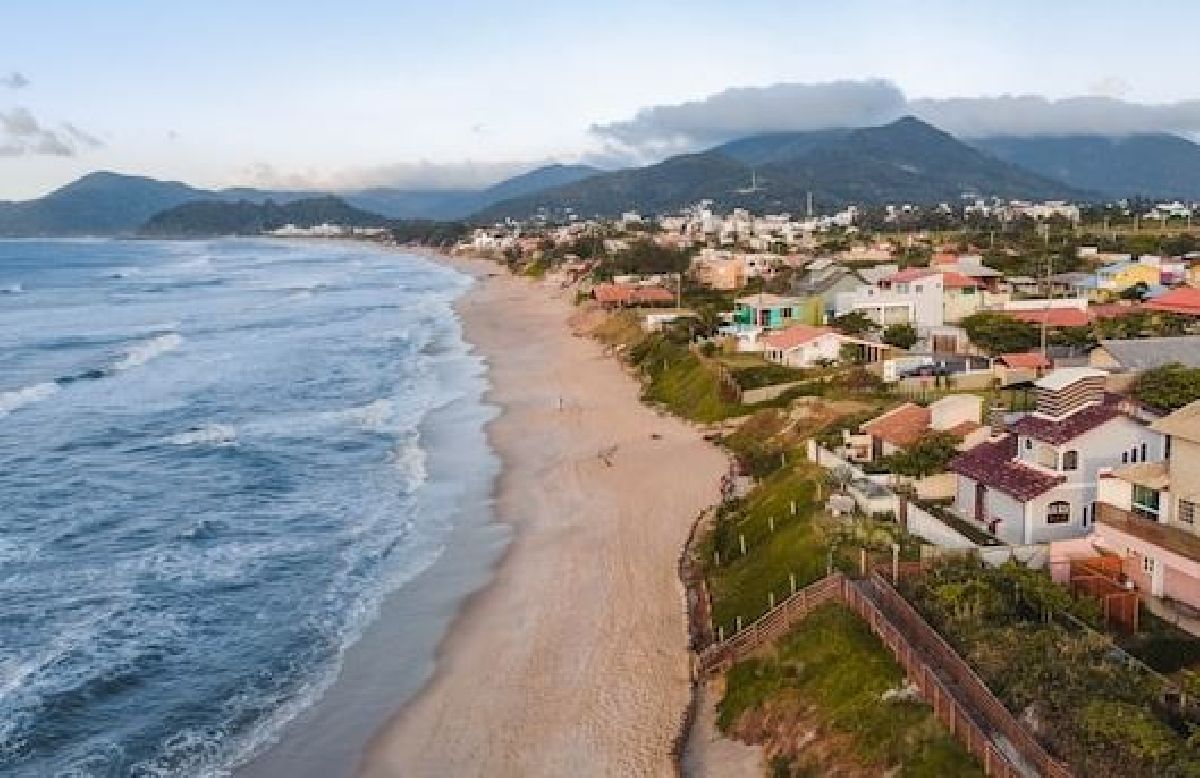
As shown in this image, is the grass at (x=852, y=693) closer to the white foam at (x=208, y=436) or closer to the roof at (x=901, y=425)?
the roof at (x=901, y=425)

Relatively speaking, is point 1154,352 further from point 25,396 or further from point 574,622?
point 25,396

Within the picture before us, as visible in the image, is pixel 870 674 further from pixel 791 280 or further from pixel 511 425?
pixel 791 280

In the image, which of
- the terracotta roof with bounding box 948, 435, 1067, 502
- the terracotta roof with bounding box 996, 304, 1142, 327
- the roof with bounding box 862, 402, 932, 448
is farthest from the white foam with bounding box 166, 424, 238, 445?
the terracotta roof with bounding box 996, 304, 1142, 327

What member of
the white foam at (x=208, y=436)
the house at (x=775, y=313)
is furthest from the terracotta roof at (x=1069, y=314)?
the white foam at (x=208, y=436)

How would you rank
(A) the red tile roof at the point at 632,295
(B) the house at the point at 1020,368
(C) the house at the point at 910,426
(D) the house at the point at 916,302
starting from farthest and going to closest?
(A) the red tile roof at the point at 632,295, (D) the house at the point at 916,302, (B) the house at the point at 1020,368, (C) the house at the point at 910,426

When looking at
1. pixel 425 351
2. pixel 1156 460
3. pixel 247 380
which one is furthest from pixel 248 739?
pixel 425 351

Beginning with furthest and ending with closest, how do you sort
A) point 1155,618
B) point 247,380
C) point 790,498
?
point 247,380, point 790,498, point 1155,618
